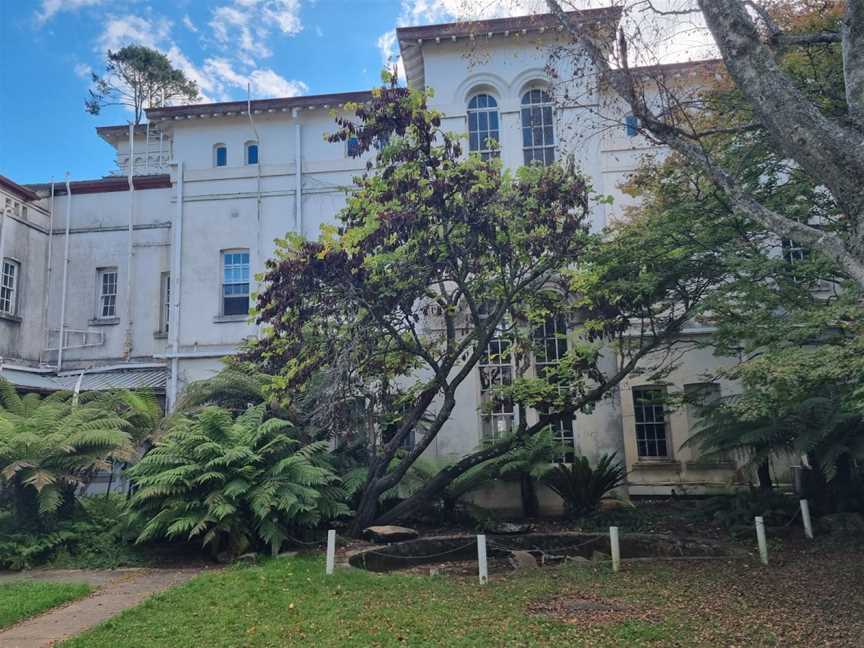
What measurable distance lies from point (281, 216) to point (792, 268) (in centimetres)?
1249

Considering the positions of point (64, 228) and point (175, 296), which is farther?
point (64, 228)

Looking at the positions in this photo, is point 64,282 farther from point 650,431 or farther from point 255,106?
point 650,431

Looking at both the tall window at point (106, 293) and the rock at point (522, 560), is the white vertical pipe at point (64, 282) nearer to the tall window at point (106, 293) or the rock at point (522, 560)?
the tall window at point (106, 293)

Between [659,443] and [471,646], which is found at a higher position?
[659,443]

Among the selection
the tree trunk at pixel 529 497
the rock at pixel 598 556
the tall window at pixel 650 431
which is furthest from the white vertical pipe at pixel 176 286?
the tall window at pixel 650 431

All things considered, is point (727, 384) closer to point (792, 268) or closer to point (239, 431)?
point (792, 268)

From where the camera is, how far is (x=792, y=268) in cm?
924

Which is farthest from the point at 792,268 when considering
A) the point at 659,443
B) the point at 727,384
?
the point at 659,443

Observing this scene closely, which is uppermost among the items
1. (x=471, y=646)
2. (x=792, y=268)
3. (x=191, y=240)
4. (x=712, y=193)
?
(x=191, y=240)

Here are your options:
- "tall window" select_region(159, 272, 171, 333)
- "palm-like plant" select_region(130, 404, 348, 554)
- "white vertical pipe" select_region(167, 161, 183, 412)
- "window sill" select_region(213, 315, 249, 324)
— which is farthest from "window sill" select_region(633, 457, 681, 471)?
"tall window" select_region(159, 272, 171, 333)

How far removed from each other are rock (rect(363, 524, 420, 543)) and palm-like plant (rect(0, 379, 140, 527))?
3935 mm

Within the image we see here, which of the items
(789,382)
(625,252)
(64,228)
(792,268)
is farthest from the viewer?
(64,228)

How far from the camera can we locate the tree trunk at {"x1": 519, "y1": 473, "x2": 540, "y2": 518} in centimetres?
1323

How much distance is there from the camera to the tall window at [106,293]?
61.0 feet
